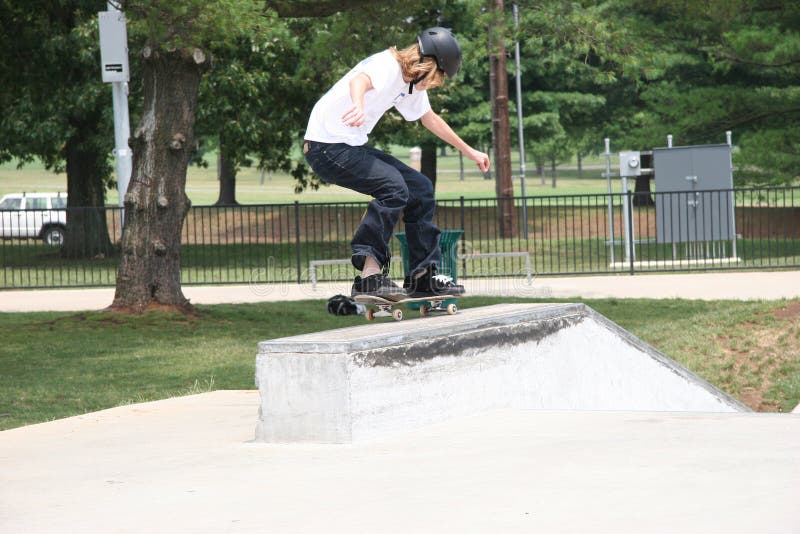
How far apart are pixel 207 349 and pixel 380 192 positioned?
5907 millimetres

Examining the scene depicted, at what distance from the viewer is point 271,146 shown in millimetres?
29859

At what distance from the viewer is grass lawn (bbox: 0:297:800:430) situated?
969cm

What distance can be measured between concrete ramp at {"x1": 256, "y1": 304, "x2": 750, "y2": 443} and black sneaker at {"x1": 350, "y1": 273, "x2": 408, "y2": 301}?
0.36 meters

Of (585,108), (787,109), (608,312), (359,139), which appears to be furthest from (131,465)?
(585,108)

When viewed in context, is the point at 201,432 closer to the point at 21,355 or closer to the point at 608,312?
the point at 21,355

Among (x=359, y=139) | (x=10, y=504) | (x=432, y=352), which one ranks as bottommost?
(x=10, y=504)

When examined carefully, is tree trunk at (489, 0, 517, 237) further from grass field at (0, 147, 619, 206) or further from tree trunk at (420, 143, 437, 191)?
grass field at (0, 147, 619, 206)

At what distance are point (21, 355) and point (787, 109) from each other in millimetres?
22560

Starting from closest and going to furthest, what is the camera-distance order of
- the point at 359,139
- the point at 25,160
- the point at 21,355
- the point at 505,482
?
1. the point at 505,482
2. the point at 359,139
3. the point at 21,355
4. the point at 25,160

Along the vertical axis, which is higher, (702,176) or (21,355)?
(702,176)

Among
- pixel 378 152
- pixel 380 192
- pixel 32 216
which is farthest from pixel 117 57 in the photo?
pixel 32 216

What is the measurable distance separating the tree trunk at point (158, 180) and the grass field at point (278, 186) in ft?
142

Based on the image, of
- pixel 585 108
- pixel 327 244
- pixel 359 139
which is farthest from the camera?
pixel 585 108

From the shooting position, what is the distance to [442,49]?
22.1 feet
